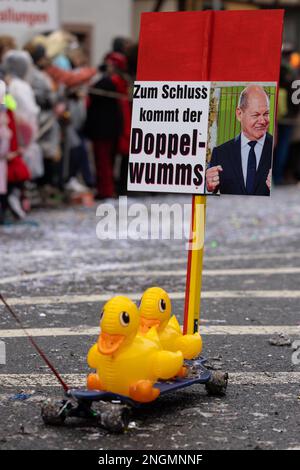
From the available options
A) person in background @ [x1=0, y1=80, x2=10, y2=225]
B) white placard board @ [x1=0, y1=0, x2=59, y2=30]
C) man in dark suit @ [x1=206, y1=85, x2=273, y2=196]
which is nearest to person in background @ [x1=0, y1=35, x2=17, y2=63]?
white placard board @ [x1=0, y1=0, x2=59, y2=30]

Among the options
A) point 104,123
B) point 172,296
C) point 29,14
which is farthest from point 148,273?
point 29,14

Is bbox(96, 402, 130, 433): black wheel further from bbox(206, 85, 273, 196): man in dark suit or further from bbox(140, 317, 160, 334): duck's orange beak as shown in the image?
bbox(206, 85, 273, 196): man in dark suit

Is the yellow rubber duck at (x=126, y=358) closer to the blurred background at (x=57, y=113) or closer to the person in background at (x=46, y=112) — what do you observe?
the blurred background at (x=57, y=113)

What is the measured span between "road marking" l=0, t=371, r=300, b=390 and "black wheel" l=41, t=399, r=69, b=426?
634 millimetres

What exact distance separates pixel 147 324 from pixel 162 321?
85mm

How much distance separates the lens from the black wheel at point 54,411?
4645 mm

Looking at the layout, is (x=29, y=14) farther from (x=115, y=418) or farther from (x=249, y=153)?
(x=115, y=418)

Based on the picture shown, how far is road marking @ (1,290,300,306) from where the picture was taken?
7730 mm

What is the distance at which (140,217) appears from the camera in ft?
45.1

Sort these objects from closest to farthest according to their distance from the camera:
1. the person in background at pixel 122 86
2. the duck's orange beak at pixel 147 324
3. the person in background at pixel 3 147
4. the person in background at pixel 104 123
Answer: the duck's orange beak at pixel 147 324 → the person in background at pixel 3 147 → the person in background at pixel 104 123 → the person in background at pixel 122 86

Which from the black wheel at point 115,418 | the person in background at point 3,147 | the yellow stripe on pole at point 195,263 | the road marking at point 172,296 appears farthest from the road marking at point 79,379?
the person in background at point 3,147

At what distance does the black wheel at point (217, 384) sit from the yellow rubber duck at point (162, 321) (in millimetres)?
154
